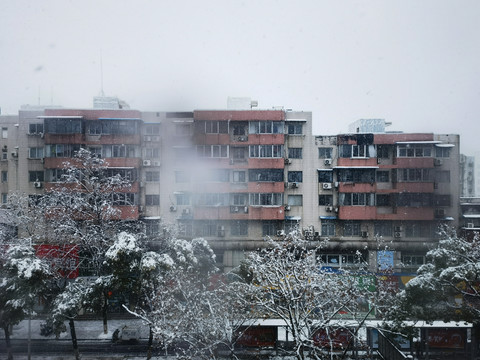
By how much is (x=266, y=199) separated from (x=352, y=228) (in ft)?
23.4

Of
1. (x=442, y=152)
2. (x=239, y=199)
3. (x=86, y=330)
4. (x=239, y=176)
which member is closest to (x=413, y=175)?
(x=442, y=152)

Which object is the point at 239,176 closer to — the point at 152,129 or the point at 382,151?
the point at 152,129

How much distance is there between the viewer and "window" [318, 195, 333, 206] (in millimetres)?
27359

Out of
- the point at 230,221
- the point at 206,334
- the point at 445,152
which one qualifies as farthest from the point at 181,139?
the point at 445,152

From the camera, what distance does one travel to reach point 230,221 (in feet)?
88.2

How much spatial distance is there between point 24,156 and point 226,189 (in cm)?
1601

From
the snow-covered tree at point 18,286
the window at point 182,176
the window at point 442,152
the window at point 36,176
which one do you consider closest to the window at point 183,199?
the window at point 182,176

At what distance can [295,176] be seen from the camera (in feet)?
90.0

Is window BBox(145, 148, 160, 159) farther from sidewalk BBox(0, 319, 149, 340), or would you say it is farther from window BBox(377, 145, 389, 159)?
window BBox(377, 145, 389, 159)

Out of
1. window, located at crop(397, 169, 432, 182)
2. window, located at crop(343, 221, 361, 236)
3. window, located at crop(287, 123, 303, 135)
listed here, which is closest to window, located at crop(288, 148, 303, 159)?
window, located at crop(287, 123, 303, 135)

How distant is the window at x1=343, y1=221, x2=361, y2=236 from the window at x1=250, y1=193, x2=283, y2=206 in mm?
5549

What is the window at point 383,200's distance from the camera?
26.8 meters

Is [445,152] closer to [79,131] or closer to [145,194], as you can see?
[145,194]

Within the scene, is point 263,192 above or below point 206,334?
above
